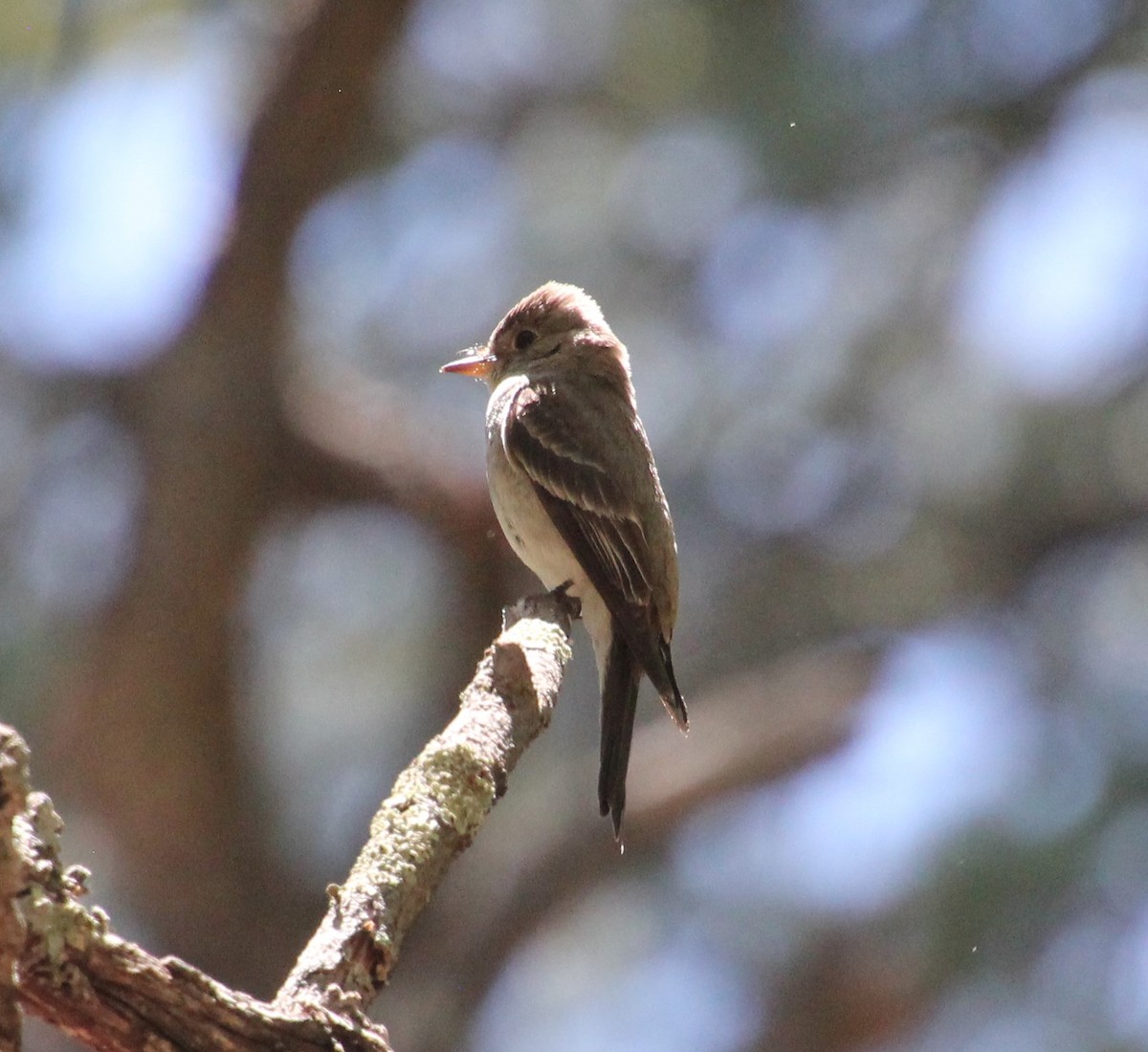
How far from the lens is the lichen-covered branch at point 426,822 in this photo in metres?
2.35

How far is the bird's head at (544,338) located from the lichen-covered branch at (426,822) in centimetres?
190

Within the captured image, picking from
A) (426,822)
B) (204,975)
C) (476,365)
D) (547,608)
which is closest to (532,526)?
(547,608)

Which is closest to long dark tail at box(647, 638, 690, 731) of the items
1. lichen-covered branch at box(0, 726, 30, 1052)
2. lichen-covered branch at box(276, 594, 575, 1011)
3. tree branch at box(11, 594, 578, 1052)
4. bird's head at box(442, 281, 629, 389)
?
lichen-covered branch at box(276, 594, 575, 1011)

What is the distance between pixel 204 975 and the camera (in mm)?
2031

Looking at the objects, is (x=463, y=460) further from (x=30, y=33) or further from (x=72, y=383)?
(x=30, y=33)

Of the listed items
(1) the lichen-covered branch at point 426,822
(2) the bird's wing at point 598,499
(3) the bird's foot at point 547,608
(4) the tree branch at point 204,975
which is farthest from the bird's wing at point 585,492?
(4) the tree branch at point 204,975

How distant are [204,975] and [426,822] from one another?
65 centimetres

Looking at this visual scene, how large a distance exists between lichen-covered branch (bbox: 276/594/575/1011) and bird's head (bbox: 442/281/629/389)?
190 cm

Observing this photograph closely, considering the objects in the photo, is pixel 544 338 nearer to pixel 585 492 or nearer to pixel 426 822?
pixel 585 492

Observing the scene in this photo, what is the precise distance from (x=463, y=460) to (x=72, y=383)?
Result: 237cm

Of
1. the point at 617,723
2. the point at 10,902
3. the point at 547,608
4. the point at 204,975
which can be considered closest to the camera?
the point at 10,902

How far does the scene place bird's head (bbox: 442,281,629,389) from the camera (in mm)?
5223

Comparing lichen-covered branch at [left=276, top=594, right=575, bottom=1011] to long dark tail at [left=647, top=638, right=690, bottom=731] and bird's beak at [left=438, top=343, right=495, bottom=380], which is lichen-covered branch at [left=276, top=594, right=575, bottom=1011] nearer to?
long dark tail at [left=647, top=638, right=690, bottom=731]

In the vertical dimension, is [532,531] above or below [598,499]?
below
